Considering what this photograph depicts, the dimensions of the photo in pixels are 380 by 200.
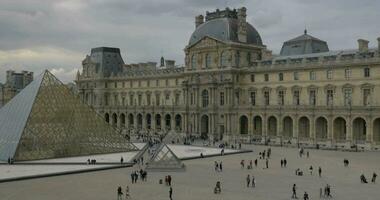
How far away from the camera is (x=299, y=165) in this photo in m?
39.0

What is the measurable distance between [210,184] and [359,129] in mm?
30104

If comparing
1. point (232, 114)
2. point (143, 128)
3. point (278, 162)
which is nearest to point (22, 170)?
point (278, 162)

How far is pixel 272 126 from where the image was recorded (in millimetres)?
63531

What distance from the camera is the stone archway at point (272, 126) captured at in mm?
63031

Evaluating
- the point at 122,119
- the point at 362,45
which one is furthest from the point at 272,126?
the point at 122,119

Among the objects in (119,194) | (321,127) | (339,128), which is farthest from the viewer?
(321,127)

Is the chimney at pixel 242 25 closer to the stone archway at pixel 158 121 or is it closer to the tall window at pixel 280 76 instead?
the tall window at pixel 280 76

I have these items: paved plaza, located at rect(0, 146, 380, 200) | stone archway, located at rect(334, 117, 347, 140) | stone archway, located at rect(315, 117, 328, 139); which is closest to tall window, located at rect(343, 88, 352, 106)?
stone archway, located at rect(334, 117, 347, 140)

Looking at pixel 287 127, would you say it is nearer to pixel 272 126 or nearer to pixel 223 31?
Answer: pixel 272 126

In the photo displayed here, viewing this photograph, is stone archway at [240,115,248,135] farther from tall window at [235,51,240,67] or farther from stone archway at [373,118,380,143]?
stone archway at [373,118,380,143]

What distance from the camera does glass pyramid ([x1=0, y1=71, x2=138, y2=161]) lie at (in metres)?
40.1

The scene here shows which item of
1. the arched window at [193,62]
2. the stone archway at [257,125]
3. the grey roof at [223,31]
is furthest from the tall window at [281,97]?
the arched window at [193,62]

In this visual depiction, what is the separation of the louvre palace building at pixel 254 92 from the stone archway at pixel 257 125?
0.06 m

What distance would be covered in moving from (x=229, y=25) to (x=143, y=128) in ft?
72.0
